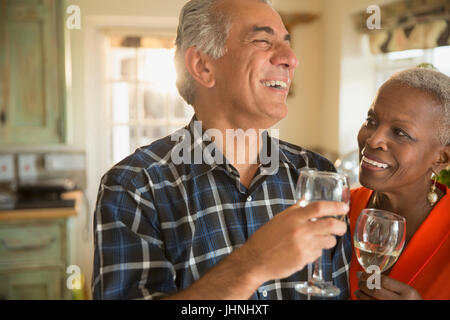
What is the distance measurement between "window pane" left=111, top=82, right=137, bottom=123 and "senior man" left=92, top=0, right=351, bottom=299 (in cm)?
209

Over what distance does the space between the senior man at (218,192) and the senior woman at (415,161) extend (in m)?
0.12

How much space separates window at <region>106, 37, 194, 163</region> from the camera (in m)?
3.06

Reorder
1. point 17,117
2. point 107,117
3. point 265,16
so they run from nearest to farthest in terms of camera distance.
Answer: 1. point 265,16
2. point 17,117
3. point 107,117

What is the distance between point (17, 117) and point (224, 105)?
72.9 inches

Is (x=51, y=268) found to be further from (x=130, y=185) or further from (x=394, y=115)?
(x=394, y=115)

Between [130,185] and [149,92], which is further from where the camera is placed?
[149,92]

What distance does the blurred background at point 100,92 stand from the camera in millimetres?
2279

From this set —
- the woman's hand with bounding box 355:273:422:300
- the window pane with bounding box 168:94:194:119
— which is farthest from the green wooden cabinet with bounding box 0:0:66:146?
the woman's hand with bounding box 355:273:422:300

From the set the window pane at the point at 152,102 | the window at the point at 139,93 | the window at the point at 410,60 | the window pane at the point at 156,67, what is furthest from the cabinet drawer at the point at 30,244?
the window at the point at 410,60

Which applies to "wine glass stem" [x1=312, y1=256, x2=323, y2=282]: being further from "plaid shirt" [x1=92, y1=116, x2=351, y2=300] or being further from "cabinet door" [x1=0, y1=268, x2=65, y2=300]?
"cabinet door" [x1=0, y1=268, x2=65, y2=300]

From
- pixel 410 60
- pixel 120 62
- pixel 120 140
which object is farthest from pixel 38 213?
pixel 410 60

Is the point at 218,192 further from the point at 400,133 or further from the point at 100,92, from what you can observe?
the point at 100,92
